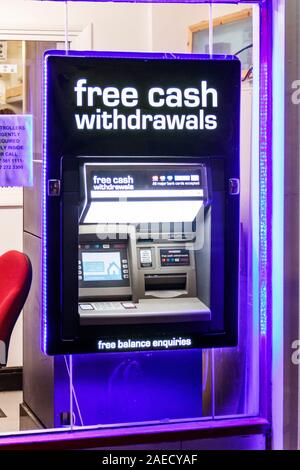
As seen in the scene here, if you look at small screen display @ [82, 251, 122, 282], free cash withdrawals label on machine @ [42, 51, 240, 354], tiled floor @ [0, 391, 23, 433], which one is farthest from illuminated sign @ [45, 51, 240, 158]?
tiled floor @ [0, 391, 23, 433]

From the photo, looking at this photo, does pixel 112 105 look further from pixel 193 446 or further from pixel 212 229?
pixel 193 446

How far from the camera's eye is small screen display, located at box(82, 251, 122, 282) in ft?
10.2

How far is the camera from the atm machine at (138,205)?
9.91 ft

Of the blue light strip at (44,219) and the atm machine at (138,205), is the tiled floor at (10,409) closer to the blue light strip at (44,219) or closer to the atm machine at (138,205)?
the atm machine at (138,205)

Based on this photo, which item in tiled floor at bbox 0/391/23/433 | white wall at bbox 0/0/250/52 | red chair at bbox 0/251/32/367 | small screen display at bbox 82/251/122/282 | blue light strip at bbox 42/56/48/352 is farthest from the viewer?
white wall at bbox 0/0/250/52

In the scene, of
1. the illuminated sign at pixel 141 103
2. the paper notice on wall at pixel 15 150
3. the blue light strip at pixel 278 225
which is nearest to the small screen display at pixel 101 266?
the illuminated sign at pixel 141 103

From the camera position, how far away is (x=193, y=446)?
3.21m

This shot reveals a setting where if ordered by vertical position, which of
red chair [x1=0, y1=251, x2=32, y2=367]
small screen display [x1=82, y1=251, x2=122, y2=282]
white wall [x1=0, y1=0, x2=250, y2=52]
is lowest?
red chair [x1=0, y1=251, x2=32, y2=367]

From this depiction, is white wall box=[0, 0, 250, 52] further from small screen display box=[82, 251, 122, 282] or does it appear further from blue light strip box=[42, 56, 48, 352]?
small screen display box=[82, 251, 122, 282]

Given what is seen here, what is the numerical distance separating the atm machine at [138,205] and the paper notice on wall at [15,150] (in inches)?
3.4

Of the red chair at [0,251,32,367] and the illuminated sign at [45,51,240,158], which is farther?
the red chair at [0,251,32,367]

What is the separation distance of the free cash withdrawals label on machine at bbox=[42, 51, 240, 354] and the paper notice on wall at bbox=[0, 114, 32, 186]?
21 cm

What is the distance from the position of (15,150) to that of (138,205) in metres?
0.54
